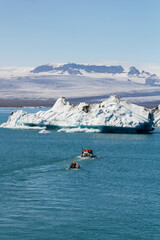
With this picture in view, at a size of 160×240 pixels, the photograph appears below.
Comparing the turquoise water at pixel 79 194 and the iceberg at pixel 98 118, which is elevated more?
the iceberg at pixel 98 118

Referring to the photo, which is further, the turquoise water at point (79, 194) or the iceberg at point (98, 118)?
the iceberg at point (98, 118)

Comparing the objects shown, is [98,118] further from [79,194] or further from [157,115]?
[79,194]

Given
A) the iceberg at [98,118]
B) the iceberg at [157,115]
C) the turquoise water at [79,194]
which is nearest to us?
the turquoise water at [79,194]

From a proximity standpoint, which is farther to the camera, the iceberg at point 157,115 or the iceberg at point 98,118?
the iceberg at point 157,115

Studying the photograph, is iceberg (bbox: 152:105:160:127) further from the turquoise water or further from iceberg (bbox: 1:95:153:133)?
the turquoise water

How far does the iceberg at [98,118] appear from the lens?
80250 millimetres

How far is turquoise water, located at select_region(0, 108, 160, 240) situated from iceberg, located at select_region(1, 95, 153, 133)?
17.4 meters

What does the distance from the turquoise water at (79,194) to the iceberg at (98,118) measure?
57.0ft

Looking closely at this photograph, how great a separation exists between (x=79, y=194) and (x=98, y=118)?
4593 cm

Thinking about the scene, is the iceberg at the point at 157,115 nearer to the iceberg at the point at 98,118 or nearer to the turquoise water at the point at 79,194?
the iceberg at the point at 98,118

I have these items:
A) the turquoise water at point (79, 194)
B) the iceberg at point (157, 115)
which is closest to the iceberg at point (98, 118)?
the turquoise water at point (79, 194)

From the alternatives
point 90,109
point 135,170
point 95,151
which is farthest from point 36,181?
point 90,109

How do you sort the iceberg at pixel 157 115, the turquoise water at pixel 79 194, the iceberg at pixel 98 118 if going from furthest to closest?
1. the iceberg at pixel 157 115
2. the iceberg at pixel 98 118
3. the turquoise water at pixel 79 194

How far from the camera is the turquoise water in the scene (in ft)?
93.9
